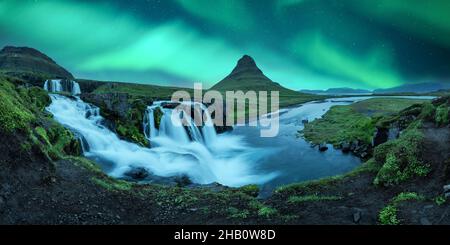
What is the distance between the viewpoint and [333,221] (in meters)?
10.1

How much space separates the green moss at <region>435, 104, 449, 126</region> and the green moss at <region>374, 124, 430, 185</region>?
306 cm

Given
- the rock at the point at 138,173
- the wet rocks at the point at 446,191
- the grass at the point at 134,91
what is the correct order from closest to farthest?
1. the wet rocks at the point at 446,191
2. the rock at the point at 138,173
3. the grass at the point at 134,91

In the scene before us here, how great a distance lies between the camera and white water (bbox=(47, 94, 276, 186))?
24.3m

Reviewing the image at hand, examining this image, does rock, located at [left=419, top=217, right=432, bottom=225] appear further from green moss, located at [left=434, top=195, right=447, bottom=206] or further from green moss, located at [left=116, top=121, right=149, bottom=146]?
green moss, located at [left=116, top=121, right=149, bottom=146]

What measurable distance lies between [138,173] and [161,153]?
6.85 m

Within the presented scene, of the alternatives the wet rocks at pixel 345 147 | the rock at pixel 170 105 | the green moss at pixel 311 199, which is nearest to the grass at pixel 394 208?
the green moss at pixel 311 199

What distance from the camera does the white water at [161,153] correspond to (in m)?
24.3

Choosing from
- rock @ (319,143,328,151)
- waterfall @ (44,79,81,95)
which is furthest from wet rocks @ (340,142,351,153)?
waterfall @ (44,79,81,95)

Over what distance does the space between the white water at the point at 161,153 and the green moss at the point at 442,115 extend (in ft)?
43.9

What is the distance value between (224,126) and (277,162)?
2659 cm

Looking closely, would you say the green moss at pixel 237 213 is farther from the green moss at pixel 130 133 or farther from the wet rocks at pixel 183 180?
the green moss at pixel 130 133

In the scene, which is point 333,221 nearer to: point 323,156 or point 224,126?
point 323,156

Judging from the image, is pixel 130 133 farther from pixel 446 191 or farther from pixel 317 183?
pixel 446 191
